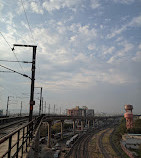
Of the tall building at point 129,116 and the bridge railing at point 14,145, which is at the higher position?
the bridge railing at point 14,145

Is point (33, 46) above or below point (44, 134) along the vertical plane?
above

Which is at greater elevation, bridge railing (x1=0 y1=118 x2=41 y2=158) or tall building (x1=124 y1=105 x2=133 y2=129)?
bridge railing (x1=0 y1=118 x2=41 y2=158)

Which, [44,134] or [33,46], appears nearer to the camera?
[33,46]

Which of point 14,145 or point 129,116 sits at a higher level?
point 14,145

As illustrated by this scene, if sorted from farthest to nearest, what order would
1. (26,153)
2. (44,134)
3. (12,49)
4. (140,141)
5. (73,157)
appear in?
(44,134) → (140,141) → (73,157) → (12,49) → (26,153)

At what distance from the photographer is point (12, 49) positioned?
1495 centimetres

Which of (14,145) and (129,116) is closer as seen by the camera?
(14,145)

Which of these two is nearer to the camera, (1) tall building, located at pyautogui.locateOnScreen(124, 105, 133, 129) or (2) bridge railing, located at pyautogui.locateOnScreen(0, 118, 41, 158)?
(2) bridge railing, located at pyautogui.locateOnScreen(0, 118, 41, 158)

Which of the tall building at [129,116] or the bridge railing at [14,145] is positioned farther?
the tall building at [129,116]

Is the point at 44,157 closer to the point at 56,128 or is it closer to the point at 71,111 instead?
the point at 56,128

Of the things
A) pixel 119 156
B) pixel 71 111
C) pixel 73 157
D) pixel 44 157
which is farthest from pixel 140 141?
pixel 71 111

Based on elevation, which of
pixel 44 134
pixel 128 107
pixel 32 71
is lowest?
pixel 44 134

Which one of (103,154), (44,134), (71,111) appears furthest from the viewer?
(71,111)

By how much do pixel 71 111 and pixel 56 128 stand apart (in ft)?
294
